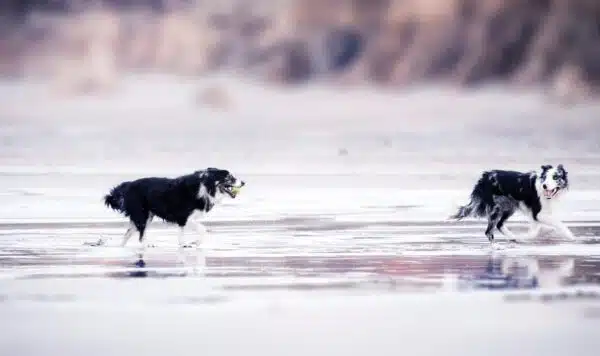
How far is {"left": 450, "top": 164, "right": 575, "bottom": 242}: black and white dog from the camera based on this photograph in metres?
18.8

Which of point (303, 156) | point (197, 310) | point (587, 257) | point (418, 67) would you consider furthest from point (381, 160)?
point (197, 310)

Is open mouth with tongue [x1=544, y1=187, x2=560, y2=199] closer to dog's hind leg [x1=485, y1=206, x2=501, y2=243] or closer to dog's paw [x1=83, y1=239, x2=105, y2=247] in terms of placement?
dog's hind leg [x1=485, y1=206, x2=501, y2=243]

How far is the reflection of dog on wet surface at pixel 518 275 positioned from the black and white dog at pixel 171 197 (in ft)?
12.5

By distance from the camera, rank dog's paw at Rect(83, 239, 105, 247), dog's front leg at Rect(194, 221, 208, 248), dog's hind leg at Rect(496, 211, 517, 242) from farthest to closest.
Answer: dog's hind leg at Rect(496, 211, 517, 242)
dog's paw at Rect(83, 239, 105, 247)
dog's front leg at Rect(194, 221, 208, 248)

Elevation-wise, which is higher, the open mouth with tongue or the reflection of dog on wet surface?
the open mouth with tongue

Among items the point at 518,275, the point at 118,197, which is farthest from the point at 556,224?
the point at 118,197

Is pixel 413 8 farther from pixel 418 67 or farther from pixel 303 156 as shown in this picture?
pixel 303 156

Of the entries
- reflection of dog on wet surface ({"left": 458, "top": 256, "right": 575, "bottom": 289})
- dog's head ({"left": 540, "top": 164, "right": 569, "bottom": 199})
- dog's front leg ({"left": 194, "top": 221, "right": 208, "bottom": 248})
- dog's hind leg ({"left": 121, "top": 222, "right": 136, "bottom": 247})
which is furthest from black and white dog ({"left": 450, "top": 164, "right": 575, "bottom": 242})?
dog's hind leg ({"left": 121, "top": 222, "right": 136, "bottom": 247})

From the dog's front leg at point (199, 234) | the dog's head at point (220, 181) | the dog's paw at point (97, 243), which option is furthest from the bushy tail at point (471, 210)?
the dog's paw at point (97, 243)

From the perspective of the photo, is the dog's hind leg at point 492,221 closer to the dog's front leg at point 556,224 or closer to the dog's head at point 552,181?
the dog's front leg at point 556,224

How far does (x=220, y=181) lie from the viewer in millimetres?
18953

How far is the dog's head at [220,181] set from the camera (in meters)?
18.9

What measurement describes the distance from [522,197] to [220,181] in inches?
145

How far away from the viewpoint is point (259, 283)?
1437cm
